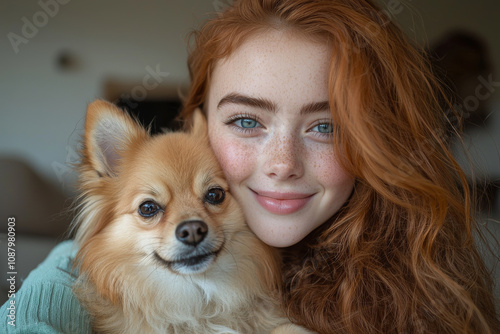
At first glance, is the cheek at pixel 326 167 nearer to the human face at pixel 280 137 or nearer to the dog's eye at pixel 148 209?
the human face at pixel 280 137

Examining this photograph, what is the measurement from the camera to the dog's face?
142cm

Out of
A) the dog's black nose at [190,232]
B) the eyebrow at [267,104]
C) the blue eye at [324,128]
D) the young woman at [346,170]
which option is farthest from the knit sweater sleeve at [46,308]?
the blue eye at [324,128]

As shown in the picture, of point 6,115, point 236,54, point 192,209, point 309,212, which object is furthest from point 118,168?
point 6,115

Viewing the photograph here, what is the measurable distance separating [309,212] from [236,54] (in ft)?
2.24

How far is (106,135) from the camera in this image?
1.65m

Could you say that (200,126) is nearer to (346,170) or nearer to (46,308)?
(346,170)

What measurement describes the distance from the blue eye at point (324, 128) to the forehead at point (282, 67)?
11 centimetres

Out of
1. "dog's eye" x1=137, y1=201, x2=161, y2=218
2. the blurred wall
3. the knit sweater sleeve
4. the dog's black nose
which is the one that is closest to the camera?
the knit sweater sleeve

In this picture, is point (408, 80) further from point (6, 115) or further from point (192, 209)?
point (6, 115)

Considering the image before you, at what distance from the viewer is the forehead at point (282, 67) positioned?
1.45m

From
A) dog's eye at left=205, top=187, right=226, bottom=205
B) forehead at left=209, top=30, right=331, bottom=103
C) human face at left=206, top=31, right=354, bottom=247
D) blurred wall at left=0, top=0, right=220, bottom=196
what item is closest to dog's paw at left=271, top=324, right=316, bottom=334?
human face at left=206, top=31, right=354, bottom=247

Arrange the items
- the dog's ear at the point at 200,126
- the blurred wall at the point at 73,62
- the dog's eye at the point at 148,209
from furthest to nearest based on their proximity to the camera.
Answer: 1. the blurred wall at the point at 73,62
2. the dog's ear at the point at 200,126
3. the dog's eye at the point at 148,209

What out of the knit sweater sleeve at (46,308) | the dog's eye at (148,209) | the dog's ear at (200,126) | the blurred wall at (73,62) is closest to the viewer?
the knit sweater sleeve at (46,308)

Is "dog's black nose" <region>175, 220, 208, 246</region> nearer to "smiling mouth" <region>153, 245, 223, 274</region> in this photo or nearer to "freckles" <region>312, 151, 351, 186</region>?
"smiling mouth" <region>153, 245, 223, 274</region>
